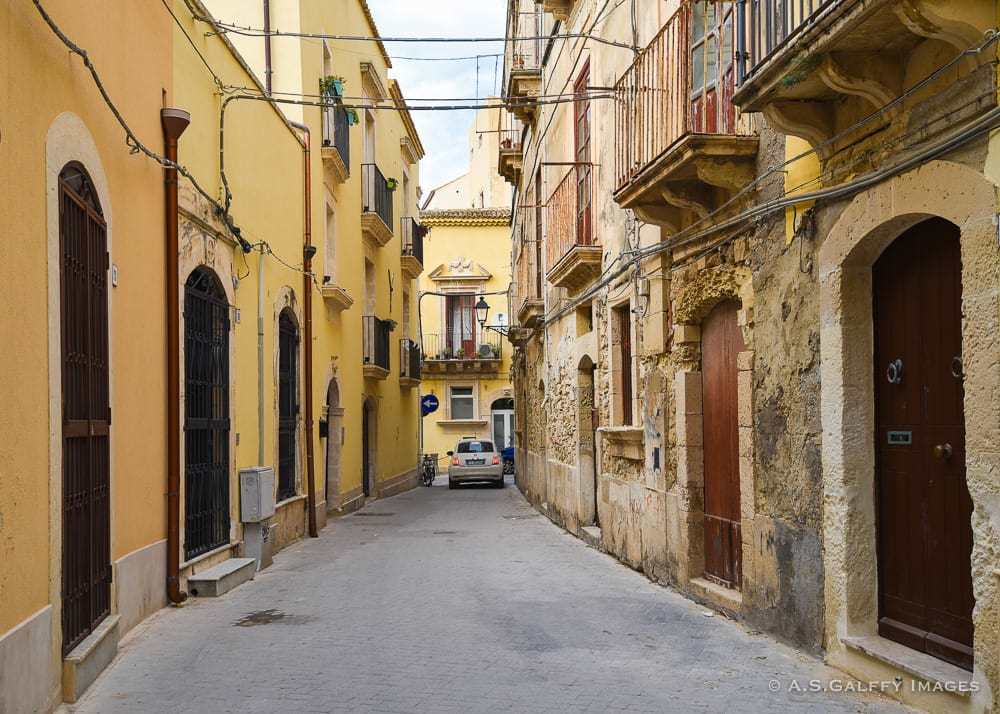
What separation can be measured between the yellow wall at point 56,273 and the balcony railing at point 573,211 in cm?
629

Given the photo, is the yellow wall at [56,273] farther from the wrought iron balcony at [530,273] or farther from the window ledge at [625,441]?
the wrought iron balcony at [530,273]

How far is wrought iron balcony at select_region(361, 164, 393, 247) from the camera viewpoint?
21.7 metres

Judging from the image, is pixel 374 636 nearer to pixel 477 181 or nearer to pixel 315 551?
pixel 315 551

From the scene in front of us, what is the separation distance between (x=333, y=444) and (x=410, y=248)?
1082cm

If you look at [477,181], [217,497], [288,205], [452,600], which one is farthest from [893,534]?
[477,181]

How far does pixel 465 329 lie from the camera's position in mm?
40281

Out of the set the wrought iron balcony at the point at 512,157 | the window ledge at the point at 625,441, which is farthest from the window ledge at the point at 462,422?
the window ledge at the point at 625,441

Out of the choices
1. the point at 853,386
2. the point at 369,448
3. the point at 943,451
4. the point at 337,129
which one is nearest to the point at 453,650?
the point at 853,386

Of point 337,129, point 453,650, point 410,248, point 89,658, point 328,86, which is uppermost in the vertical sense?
point 328,86

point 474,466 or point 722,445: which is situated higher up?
point 722,445

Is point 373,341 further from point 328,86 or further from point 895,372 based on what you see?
point 895,372

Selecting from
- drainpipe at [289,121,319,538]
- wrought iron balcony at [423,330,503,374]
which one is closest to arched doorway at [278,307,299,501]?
drainpipe at [289,121,319,538]

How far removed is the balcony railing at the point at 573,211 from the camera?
13922 mm

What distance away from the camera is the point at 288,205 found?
14.2 m
